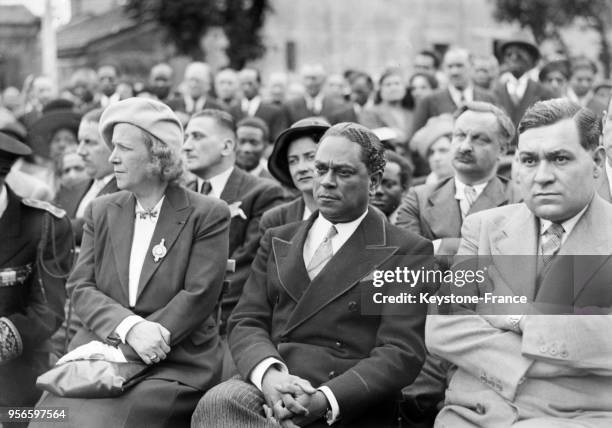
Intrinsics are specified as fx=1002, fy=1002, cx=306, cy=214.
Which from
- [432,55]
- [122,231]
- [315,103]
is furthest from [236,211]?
[432,55]

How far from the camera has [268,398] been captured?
4.61 metres

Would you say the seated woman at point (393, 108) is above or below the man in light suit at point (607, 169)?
above

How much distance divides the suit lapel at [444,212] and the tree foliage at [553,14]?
20880mm

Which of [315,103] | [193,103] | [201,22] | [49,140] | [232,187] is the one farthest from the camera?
[201,22]

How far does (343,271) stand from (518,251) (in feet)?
2.87

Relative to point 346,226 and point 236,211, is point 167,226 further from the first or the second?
point 236,211

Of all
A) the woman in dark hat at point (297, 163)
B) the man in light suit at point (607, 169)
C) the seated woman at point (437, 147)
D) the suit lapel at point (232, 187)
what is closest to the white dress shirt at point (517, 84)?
Answer: the seated woman at point (437, 147)

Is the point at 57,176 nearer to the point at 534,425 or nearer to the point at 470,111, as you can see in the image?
the point at 470,111

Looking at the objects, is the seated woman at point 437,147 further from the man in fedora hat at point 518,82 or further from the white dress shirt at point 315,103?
the white dress shirt at point 315,103

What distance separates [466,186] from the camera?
605 cm

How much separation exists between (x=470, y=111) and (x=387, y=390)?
85.7 inches

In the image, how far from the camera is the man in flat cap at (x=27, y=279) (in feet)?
19.0

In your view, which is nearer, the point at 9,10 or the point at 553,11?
the point at 553,11

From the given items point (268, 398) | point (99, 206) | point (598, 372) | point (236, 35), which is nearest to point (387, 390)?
point (268, 398)
